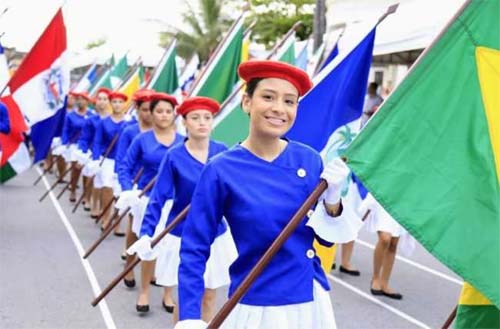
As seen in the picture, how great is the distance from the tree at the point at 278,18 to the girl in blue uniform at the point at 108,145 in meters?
28.0

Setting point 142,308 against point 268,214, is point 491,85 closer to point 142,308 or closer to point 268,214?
point 268,214

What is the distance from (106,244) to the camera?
8.89m

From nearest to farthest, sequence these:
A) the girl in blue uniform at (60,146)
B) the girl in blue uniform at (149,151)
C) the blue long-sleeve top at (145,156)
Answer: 1. the girl in blue uniform at (149,151)
2. the blue long-sleeve top at (145,156)
3. the girl in blue uniform at (60,146)

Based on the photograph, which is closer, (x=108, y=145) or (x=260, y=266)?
(x=260, y=266)

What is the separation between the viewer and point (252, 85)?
2.95 metres

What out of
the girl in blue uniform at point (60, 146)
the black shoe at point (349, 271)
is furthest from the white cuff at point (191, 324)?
the girl in blue uniform at point (60, 146)

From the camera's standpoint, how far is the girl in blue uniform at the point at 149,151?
6.48 metres

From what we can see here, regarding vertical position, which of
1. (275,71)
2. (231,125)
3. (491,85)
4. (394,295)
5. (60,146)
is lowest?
(60,146)

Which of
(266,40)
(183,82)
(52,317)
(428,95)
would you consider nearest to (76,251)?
(52,317)

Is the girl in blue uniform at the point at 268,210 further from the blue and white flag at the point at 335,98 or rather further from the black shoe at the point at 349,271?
the black shoe at the point at 349,271

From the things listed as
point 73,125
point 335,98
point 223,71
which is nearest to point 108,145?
point 73,125

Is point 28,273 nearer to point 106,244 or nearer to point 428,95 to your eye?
point 106,244

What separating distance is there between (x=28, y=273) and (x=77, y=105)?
600cm

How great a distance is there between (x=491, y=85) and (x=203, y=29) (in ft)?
117
